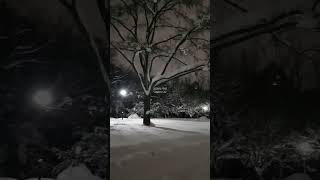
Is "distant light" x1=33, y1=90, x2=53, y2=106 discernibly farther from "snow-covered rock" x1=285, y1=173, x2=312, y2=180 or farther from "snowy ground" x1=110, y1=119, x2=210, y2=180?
"snow-covered rock" x1=285, y1=173, x2=312, y2=180

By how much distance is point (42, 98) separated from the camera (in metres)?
2.54

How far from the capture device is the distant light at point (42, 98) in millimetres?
2539

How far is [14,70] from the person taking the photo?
8.32ft

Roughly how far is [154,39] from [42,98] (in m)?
1.02

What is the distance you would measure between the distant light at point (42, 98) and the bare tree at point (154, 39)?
66 cm

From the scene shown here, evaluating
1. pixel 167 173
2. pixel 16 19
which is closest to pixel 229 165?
pixel 167 173

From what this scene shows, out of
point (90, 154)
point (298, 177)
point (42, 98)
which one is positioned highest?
point (42, 98)

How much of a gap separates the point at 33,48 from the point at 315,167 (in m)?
2.41

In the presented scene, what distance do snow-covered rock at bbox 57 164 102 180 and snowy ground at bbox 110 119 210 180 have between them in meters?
0.19

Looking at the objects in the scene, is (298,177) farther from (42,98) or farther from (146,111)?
(42,98)

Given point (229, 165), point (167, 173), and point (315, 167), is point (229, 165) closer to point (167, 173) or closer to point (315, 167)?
point (167, 173)

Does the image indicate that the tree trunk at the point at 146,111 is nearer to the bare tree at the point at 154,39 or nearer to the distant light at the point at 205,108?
the bare tree at the point at 154,39

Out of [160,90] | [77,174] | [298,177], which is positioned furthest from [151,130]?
[298,177]

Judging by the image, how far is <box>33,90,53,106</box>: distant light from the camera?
8.33 ft
